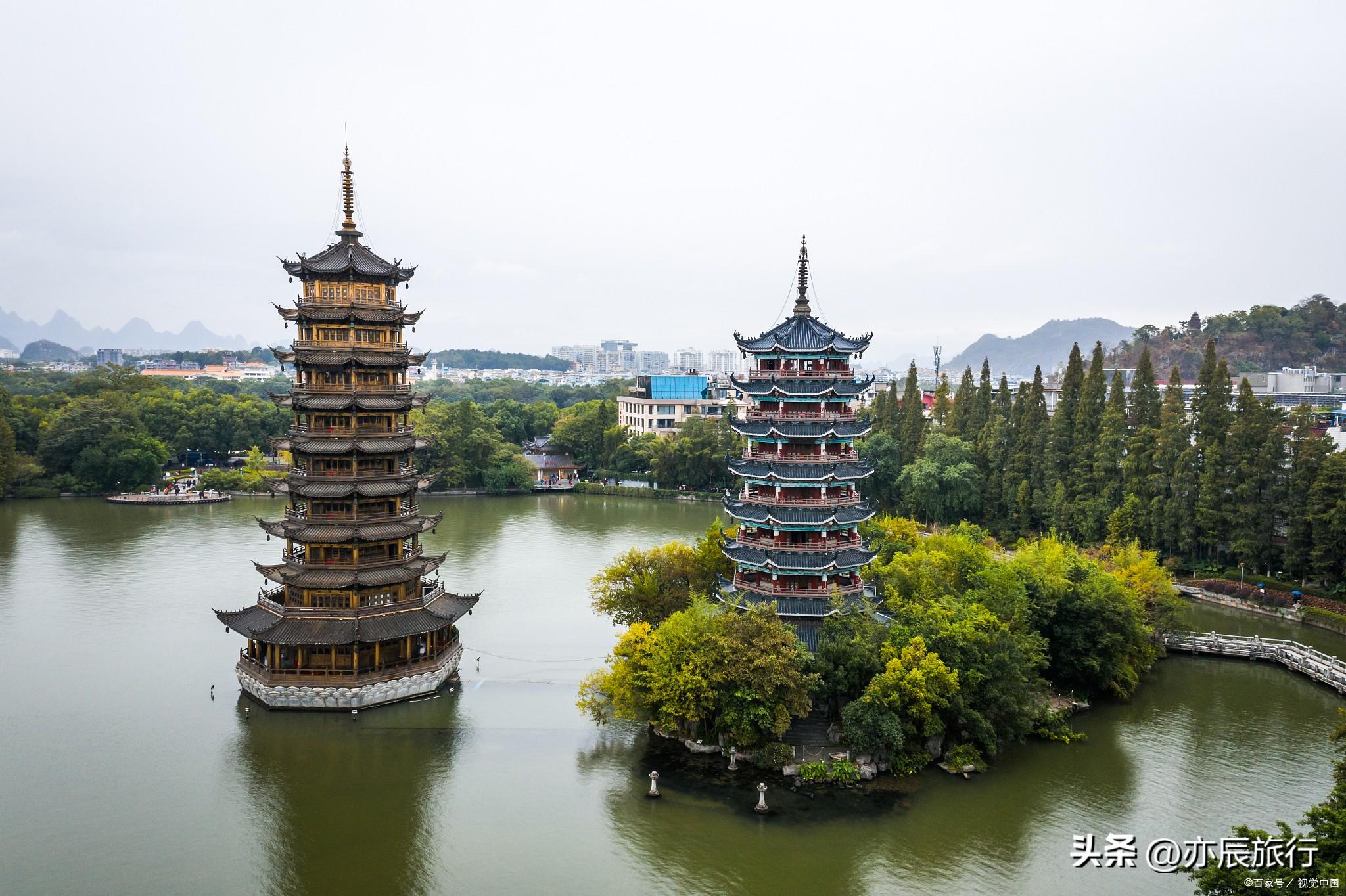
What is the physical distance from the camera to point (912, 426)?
5750 centimetres

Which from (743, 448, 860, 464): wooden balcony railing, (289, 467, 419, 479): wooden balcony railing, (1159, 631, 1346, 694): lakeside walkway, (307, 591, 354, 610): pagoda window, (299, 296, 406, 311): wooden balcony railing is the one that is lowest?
(1159, 631, 1346, 694): lakeside walkway

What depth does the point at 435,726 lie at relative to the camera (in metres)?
25.5

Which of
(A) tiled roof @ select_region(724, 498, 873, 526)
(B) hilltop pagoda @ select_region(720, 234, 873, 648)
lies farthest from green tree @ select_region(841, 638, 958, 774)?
(A) tiled roof @ select_region(724, 498, 873, 526)

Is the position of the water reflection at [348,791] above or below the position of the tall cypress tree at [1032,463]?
below

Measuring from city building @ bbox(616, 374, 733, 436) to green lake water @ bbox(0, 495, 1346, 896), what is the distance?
49270 millimetres

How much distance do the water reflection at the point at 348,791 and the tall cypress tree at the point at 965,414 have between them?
36.7 m

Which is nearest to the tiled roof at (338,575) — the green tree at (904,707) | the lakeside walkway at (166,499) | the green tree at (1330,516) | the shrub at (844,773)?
the shrub at (844,773)

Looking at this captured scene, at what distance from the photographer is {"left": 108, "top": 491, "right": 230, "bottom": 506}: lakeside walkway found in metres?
61.0

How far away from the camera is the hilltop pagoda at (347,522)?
26.7m

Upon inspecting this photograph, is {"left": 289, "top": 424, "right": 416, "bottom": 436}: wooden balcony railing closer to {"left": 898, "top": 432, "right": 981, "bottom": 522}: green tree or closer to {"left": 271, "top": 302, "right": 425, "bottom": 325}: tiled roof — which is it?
{"left": 271, "top": 302, "right": 425, "bottom": 325}: tiled roof

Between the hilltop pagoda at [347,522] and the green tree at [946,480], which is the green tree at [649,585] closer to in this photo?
the hilltop pagoda at [347,522]

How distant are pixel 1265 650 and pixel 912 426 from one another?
27904 millimetres

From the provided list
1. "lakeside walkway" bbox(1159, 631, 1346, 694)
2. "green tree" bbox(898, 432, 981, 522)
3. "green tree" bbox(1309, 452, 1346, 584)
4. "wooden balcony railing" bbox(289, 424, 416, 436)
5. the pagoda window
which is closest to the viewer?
the pagoda window

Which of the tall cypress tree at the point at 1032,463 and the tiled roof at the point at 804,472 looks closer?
the tiled roof at the point at 804,472
